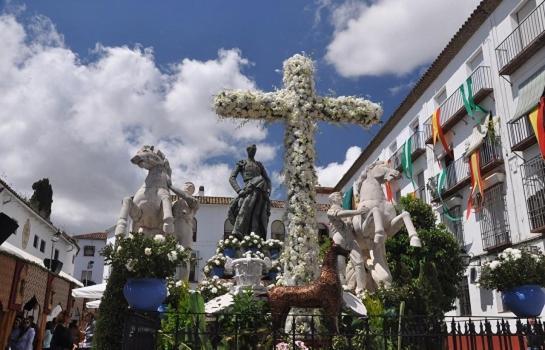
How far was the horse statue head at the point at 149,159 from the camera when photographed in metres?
7.45

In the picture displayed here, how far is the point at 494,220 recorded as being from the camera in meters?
17.8

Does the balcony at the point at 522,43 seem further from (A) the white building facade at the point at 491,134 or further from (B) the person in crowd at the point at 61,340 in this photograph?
(B) the person in crowd at the point at 61,340

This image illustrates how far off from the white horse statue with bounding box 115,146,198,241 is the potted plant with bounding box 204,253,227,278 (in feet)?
4.02

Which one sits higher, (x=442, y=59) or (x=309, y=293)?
(x=442, y=59)

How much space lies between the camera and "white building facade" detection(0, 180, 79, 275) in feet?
64.8

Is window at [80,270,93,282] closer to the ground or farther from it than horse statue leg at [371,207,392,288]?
farther from it

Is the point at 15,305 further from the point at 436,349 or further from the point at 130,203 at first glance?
the point at 436,349

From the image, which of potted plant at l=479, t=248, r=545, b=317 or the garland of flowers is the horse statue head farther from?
potted plant at l=479, t=248, r=545, b=317

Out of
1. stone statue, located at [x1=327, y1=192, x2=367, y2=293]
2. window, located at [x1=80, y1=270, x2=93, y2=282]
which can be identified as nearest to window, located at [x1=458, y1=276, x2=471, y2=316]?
Result: stone statue, located at [x1=327, y1=192, x2=367, y2=293]

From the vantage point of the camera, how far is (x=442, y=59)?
2230cm

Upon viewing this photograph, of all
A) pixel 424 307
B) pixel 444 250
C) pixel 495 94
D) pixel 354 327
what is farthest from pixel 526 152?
pixel 354 327

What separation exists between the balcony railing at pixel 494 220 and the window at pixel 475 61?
5.39m

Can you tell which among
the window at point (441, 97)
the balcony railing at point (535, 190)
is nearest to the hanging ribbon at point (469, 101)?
the window at point (441, 97)

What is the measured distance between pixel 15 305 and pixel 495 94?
57.8ft
